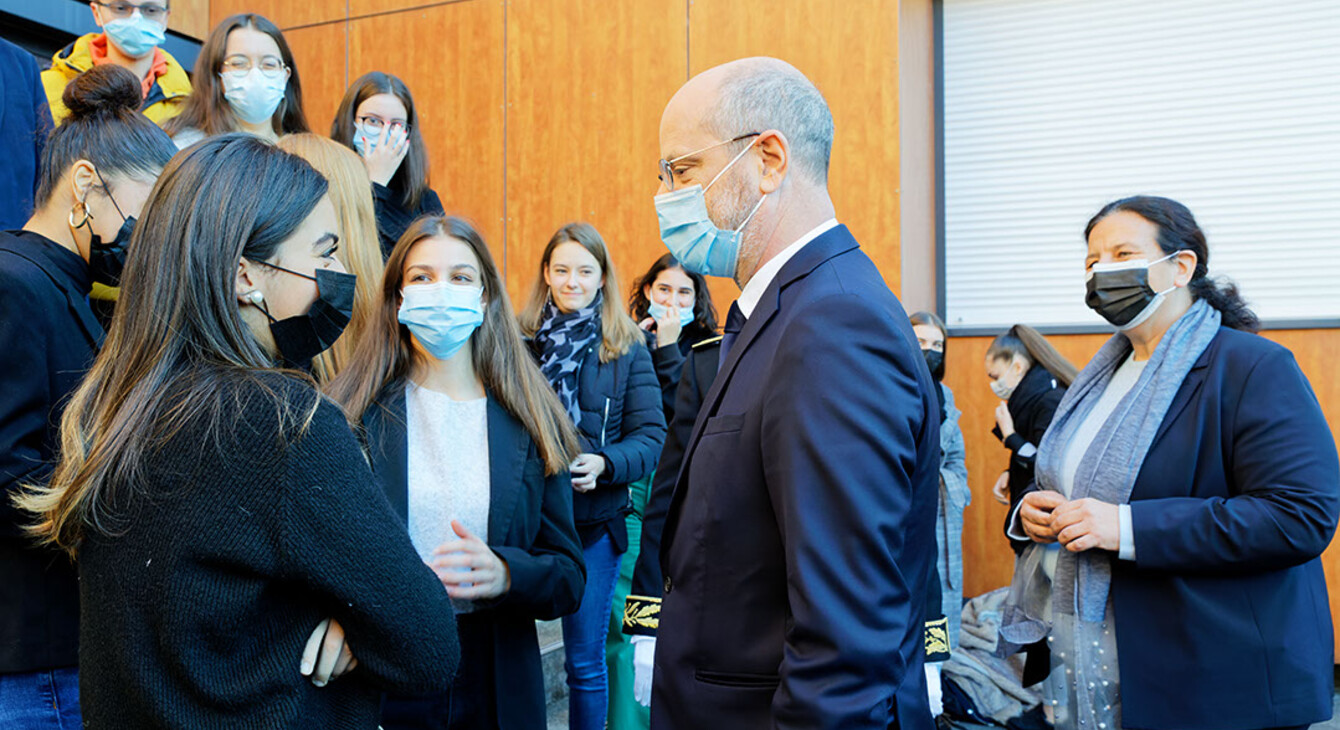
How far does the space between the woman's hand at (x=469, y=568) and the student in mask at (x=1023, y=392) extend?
3.23 meters

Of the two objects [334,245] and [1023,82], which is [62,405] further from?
[1023,82]

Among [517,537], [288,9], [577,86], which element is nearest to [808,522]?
[517,537]

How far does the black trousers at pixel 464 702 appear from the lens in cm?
217

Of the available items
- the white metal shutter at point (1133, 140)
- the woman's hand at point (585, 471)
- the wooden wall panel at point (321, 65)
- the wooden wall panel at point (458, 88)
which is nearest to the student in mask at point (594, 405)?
the woman's hand at point (585, 471)

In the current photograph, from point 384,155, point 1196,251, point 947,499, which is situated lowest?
point 947,499

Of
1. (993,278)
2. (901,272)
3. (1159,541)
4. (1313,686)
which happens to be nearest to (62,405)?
(1159,541)

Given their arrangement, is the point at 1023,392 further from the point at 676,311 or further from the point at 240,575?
the point at 240,575

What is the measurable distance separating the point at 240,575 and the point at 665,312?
3.43 metres

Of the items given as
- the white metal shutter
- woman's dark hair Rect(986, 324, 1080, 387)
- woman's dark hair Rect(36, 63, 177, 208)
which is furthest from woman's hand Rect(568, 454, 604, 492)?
the white metal shutter

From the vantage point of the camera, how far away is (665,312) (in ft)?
15.1

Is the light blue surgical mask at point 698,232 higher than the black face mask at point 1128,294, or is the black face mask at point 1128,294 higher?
the light blue surgical mask at point 698,232

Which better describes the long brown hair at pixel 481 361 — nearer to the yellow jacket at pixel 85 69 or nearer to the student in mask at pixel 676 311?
the yellow jacket at pixel 85 69

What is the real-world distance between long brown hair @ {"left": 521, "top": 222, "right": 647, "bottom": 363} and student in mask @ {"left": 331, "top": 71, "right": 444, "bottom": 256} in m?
0.55

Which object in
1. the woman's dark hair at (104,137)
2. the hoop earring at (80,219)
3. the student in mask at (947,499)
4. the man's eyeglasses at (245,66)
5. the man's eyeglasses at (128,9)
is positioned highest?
the man's eyeglasses at (128,9)
